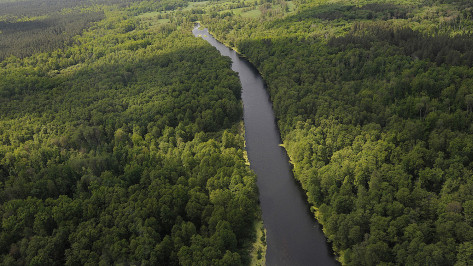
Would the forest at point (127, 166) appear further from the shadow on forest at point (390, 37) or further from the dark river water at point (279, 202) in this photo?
the shadow on forest at point (390, 37)

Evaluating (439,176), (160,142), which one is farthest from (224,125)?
(439,176)

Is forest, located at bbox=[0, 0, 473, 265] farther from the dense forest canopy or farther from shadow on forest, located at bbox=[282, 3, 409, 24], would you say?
shadow on forest, located at bbox=[282, 3, 409, 24]

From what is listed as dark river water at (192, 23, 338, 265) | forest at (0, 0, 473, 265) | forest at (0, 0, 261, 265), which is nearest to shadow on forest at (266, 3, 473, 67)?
forest at (0, 0, 473, 265)

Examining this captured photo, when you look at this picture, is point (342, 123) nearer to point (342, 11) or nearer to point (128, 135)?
point (128, 135)

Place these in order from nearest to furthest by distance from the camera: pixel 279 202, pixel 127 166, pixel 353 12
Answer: pixel 279 202 → pixel 127 166 → pixel 353 12

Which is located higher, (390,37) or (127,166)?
(390,37)

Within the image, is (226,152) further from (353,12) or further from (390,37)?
(353,12)

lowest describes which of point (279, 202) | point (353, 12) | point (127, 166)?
point (279, 202)

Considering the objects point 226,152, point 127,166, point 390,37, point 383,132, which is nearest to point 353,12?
point 390,37
